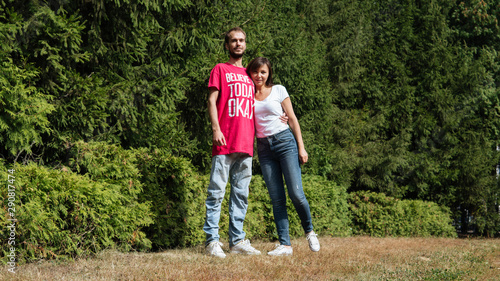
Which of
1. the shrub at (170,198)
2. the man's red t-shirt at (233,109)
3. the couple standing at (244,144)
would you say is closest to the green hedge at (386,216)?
the shrub at (170,198)

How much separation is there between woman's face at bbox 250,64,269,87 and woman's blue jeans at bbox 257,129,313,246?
1.94 ft

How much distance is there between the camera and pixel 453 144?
1634 cm

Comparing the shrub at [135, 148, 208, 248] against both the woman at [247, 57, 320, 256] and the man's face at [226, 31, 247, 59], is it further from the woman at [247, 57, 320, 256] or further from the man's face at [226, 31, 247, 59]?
the man's face at [226, 31, 247, 59]

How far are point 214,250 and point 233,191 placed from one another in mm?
645

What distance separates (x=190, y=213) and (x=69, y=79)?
2.46 m

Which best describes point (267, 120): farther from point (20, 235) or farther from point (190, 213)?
point (20, 235)

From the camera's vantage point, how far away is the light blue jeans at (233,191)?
446cm

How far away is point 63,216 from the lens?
4105 mm

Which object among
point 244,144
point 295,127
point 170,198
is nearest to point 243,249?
point 244,144

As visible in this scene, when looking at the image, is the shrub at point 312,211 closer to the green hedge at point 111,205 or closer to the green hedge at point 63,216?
the green hedge at point 111,205

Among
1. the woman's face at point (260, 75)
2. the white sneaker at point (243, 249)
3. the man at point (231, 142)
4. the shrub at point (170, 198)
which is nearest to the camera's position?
the man at point (231, 142)

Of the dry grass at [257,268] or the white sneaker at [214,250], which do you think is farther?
the white sneaker at [214,250]

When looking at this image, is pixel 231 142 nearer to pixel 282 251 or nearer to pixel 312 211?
A: pixel 282 251

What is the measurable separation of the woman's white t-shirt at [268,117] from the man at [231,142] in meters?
0.10
